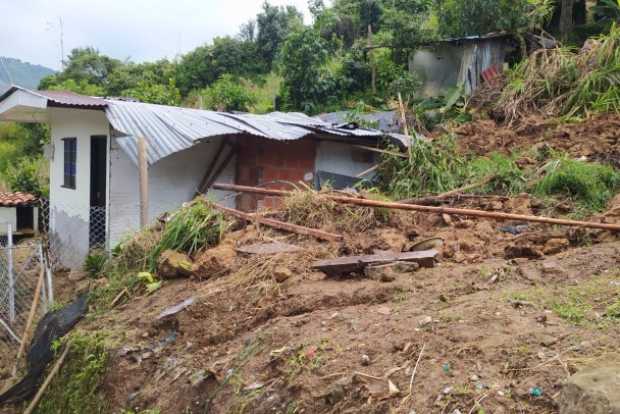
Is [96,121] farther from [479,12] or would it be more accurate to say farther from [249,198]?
[479,12]

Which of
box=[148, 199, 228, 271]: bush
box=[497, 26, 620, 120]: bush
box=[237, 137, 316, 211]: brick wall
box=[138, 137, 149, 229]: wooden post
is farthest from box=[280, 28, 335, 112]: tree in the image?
box=[148, 199, 228, 271]: bush

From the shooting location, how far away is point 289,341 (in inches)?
150

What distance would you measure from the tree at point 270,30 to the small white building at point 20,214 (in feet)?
43.4

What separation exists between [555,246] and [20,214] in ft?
37.3

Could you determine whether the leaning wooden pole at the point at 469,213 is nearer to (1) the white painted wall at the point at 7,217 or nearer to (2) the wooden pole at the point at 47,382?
(2) the wooden pole at the point at 47,382

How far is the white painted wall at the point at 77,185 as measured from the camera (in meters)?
9.09

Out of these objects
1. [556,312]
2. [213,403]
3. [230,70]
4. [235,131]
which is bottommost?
[213,403]

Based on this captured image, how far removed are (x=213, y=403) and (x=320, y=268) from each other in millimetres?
1608

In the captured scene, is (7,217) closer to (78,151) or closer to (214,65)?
(78,151)

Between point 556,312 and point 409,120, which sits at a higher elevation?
point 409,120

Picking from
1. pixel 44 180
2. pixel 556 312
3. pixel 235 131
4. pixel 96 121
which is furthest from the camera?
pixel 44 180

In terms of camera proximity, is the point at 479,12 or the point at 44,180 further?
the point at 44,180

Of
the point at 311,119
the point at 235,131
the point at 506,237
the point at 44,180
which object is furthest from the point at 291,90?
the point at 506,237

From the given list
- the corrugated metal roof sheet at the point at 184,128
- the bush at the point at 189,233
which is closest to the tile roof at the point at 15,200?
the corrugated metal roof sheet at the point at 184,128
